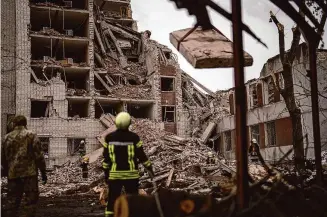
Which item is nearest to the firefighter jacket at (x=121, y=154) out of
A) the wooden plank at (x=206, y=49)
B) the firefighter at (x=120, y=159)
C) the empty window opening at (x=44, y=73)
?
the firefighter at (x=120, y=159)

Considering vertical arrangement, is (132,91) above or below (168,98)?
above

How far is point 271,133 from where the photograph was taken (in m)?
26.9

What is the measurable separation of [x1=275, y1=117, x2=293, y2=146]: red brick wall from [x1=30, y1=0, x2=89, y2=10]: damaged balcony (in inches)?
724

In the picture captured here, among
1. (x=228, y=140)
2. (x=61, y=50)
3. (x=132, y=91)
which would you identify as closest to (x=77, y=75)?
(x=61, y=50)

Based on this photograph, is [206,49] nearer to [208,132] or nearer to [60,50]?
[208,132]

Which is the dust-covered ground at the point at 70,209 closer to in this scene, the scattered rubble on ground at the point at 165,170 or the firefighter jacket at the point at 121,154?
the firefighter jacket at the point at 121,154

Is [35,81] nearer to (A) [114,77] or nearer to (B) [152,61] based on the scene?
(A) [114,77]

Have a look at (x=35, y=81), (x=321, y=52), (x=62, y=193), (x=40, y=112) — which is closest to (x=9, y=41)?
(x=35, y=81)

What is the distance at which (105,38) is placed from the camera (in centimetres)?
3566

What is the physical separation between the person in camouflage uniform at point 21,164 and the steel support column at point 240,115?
12.6 feet

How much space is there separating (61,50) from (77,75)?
A: 8.78 ft

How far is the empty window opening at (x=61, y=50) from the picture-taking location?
3102 cm

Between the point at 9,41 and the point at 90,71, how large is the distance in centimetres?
647

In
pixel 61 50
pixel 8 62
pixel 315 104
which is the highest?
pixel 61 50
